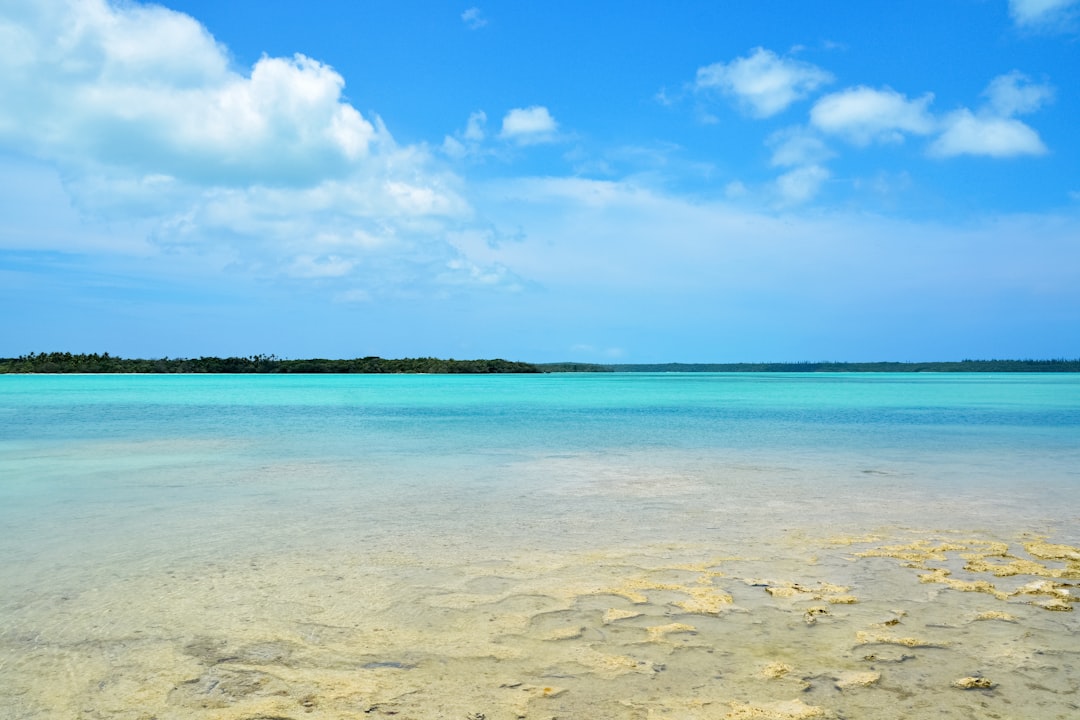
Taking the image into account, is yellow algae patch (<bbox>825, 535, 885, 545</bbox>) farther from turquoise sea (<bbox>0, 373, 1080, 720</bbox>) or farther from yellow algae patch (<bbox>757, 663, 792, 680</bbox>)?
yellow algae patch (<bbox>757, 663, 792, 680</bbox>)

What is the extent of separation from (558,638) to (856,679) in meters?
1.47

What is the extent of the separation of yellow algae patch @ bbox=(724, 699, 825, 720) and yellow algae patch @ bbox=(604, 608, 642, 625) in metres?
1.13

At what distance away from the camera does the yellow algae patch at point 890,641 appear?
3.77 meters

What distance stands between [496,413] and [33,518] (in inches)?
721

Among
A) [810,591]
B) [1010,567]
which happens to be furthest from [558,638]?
[1010,567]

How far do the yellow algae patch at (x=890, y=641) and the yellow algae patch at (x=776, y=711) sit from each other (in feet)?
2.88

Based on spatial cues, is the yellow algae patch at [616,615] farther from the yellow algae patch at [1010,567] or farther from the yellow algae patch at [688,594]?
the yellow algae patch at [1010,567]

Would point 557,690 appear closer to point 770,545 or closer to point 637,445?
point 770,545

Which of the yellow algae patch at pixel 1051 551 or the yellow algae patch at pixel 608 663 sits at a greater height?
the yellow algae patch at pixel 608 663

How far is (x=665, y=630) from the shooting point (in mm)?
4004

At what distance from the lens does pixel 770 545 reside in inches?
240

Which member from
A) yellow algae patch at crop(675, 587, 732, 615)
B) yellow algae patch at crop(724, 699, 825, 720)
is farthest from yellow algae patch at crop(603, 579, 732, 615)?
yellow algae patch at crop(724, 699, 825, 720)

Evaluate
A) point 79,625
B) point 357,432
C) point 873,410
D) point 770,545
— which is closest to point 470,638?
point 79,625

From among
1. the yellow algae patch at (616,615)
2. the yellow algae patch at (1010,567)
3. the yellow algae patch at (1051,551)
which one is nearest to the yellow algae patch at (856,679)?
the yellow algae patch at (616,615)
